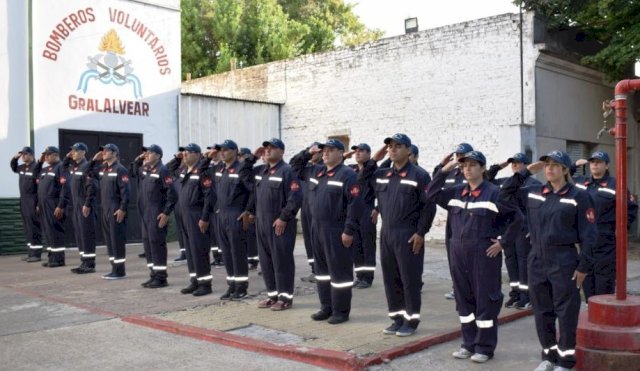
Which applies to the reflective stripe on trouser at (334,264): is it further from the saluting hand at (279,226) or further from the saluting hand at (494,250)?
the saluting hand at (494,250)

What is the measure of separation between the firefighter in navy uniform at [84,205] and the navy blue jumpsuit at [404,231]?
6.42 metres

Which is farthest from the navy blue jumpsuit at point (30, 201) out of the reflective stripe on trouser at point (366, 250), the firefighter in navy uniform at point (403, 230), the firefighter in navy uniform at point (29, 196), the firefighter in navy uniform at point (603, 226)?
the firefighter in navy uniform at point (603, 226)

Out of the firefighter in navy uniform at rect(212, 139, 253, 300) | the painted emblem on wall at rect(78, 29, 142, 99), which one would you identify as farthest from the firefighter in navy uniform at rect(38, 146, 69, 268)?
the firefighter in navy uniform at rect(212, 139, 253, 300)

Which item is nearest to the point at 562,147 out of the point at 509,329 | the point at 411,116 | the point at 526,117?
the point at 526,117

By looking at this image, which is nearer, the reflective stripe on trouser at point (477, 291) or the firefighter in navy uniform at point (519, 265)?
the reflective stripe on trouser at point (477, 291)

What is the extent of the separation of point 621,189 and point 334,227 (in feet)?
9.80

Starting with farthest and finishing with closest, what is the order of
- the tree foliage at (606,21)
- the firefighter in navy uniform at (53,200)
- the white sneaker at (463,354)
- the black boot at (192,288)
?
the tree foliage at (606,21)
the firefighter in navy uniform at (53,200)
the black boot at (192,288)
the white sneaker at (463,354)

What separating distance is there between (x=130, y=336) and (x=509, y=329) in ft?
13.7

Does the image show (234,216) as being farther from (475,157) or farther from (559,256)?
(559,256)

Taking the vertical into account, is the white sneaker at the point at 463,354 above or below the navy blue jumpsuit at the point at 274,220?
below

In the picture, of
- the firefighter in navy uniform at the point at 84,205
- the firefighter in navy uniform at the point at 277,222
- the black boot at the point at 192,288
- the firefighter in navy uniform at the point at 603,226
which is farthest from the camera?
the firefighter in navy uniform at the point at 84,205

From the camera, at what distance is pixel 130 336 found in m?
7.17

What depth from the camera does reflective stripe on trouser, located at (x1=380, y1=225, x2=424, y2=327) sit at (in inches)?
263

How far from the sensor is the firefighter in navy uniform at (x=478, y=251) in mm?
5938
